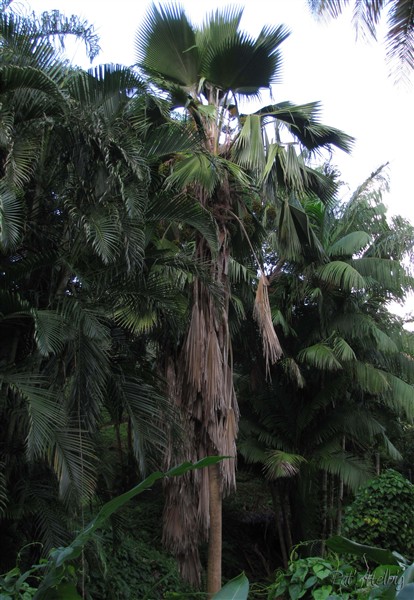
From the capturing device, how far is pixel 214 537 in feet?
28.0

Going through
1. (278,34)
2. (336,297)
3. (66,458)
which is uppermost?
(278,34)

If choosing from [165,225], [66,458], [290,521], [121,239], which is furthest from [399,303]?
[66,458]

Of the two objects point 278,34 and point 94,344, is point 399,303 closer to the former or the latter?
point 278,34

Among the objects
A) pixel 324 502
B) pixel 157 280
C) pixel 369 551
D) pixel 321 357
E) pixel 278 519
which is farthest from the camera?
pixel 324 502

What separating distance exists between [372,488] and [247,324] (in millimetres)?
4331

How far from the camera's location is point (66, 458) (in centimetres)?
627

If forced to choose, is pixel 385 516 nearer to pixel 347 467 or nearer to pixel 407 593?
pixel 347 467

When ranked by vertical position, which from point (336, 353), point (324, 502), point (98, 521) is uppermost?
point (336, 353)

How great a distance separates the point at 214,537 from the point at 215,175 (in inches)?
188

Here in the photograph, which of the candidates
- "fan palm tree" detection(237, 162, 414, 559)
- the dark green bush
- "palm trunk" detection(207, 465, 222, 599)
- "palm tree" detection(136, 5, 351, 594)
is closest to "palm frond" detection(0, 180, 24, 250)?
"palm tree" detection(136, 5, 351, 594)

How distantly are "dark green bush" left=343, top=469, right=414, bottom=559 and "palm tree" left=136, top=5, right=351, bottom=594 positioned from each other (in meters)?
1.85

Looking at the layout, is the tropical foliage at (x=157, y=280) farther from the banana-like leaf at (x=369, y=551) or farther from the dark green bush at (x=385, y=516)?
the banana-like leaf at (x=369, y=551)

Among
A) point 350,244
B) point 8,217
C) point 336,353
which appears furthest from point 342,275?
point 8,217

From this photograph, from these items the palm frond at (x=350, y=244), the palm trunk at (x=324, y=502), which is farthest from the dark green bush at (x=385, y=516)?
the palm frond at (x=350, y=244)
